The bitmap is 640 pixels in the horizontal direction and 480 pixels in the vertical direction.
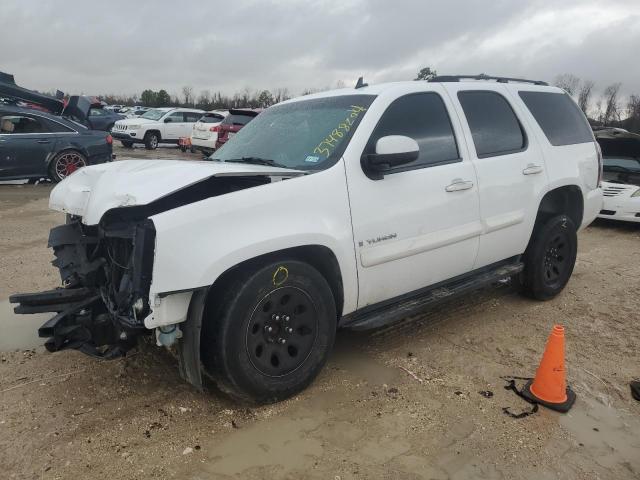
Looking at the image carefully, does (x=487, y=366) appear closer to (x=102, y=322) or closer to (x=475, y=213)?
(x=475, y=213)

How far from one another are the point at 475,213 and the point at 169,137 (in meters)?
19.6

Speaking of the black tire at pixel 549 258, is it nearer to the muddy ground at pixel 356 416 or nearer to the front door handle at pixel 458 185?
the muddy ground at pixel 356 416

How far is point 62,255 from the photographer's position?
3.62m

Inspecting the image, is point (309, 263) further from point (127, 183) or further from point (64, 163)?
point (64, 163)

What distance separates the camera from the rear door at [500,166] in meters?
4.19

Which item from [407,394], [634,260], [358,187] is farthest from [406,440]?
[634,260]

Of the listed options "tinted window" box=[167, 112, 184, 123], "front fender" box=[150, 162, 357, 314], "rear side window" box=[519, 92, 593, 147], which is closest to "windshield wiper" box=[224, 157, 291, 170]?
"front fender" box=[150, 162, 357, 314]

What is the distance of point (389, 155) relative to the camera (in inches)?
130

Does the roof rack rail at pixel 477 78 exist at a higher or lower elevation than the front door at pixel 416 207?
higher

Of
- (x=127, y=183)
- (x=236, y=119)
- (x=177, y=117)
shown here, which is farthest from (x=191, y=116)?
(x=127, y=183)

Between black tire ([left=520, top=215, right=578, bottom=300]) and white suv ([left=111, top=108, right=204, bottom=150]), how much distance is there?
61.4ft

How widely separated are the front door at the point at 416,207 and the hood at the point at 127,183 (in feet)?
1.95

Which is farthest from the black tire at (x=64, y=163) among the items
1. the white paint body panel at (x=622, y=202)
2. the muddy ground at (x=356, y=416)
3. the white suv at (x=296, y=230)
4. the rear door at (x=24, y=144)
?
the white paint body panel at (x=622, y=202)

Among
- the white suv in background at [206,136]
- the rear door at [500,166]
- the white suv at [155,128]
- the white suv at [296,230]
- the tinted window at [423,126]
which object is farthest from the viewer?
the white suv at [155,128]
